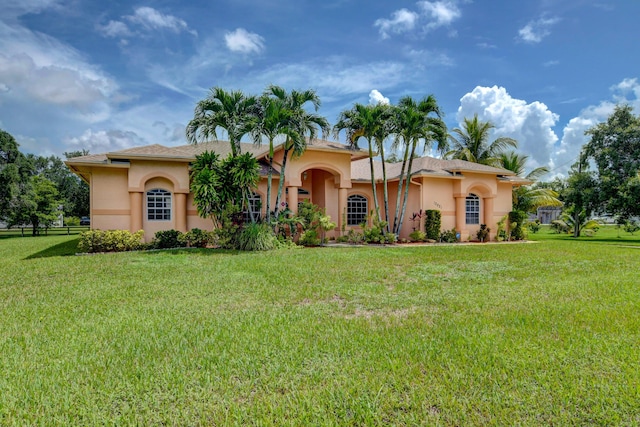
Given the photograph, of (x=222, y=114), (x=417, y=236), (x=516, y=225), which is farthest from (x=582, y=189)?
(x=222, y=114)

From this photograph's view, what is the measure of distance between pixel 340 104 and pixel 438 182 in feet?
24.9

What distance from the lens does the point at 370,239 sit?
18.3m

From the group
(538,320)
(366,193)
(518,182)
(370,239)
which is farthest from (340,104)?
(538,320)

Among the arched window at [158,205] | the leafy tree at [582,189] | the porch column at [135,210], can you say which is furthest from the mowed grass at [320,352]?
the leafy tree at [582,189]

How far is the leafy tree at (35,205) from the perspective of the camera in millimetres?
28750

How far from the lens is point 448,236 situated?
65.2 feet

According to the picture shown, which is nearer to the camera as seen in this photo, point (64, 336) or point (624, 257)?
point (64, 336)

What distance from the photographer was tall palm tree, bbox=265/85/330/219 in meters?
15.0

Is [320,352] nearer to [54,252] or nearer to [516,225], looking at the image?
[54,252]

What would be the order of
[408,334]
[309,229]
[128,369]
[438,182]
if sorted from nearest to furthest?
[128,369], [408,334], [309,229], [438,182]

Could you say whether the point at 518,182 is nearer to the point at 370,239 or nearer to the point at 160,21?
the point at 370,239

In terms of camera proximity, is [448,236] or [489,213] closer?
[448,236]

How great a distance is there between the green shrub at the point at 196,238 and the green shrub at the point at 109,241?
1836mm

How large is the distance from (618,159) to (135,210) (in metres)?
29.6
